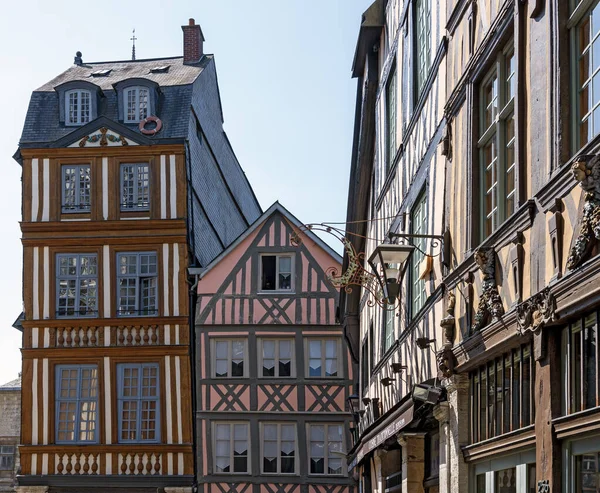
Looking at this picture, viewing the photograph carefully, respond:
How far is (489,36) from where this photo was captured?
693cm

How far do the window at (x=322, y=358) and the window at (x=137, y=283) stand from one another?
3.19 m

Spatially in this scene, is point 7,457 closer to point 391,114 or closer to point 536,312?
point 391,114

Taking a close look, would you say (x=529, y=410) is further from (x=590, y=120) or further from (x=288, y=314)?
(x=288, y=314)

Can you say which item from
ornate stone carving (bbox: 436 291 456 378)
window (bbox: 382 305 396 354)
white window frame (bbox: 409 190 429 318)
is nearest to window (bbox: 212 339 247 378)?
window (bbox: 382 305 396 354)

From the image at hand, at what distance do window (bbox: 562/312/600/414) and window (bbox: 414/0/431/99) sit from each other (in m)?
4.88

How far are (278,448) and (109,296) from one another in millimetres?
4427

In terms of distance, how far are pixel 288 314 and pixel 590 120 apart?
17449mm

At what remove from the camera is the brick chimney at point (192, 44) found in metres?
25.7

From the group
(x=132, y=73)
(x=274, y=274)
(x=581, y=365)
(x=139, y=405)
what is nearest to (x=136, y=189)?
(x=274, y=274)

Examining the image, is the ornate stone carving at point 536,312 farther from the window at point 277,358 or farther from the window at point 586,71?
the window at point 277,358

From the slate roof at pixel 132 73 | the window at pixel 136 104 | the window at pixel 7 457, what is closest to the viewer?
the window at pixel 136 104

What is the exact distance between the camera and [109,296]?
870 inches

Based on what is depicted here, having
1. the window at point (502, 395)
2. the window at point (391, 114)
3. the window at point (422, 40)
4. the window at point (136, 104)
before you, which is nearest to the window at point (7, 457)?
the window at point (136, 104)

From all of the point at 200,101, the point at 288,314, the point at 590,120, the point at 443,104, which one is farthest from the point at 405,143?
the point at 200,101
